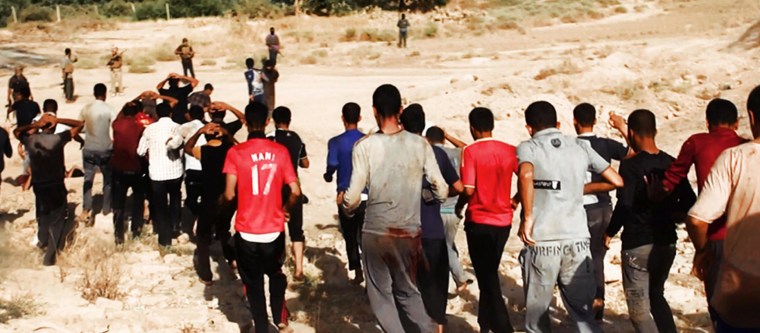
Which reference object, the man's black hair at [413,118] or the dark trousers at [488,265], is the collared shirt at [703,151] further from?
the man's black hair at [413,118]

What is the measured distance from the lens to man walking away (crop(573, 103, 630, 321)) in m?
6.41

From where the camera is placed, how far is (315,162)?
13.4m

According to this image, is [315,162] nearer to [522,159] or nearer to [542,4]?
[522,159]

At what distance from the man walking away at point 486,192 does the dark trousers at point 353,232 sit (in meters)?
1.52

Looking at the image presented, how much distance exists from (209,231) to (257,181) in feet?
7.44

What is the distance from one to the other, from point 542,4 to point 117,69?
32177 millimetres

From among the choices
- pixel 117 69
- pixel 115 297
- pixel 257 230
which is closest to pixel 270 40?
pixel 117 69

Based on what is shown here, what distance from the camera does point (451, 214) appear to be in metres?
7.27

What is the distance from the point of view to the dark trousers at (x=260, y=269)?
613cm

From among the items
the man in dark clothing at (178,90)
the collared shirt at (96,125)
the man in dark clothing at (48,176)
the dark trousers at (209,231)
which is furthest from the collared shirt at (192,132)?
the man in dark clothing at (178,90)

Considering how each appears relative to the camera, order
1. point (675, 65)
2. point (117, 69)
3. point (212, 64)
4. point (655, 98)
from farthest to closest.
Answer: point (212, 64) < point (117, 69) < point (675, 65) < point (655, 98)

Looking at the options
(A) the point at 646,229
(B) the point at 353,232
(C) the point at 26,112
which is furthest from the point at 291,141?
(C) the point at 26,112

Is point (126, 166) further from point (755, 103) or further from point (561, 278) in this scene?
point (755, 103)

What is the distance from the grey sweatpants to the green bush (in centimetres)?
5165
